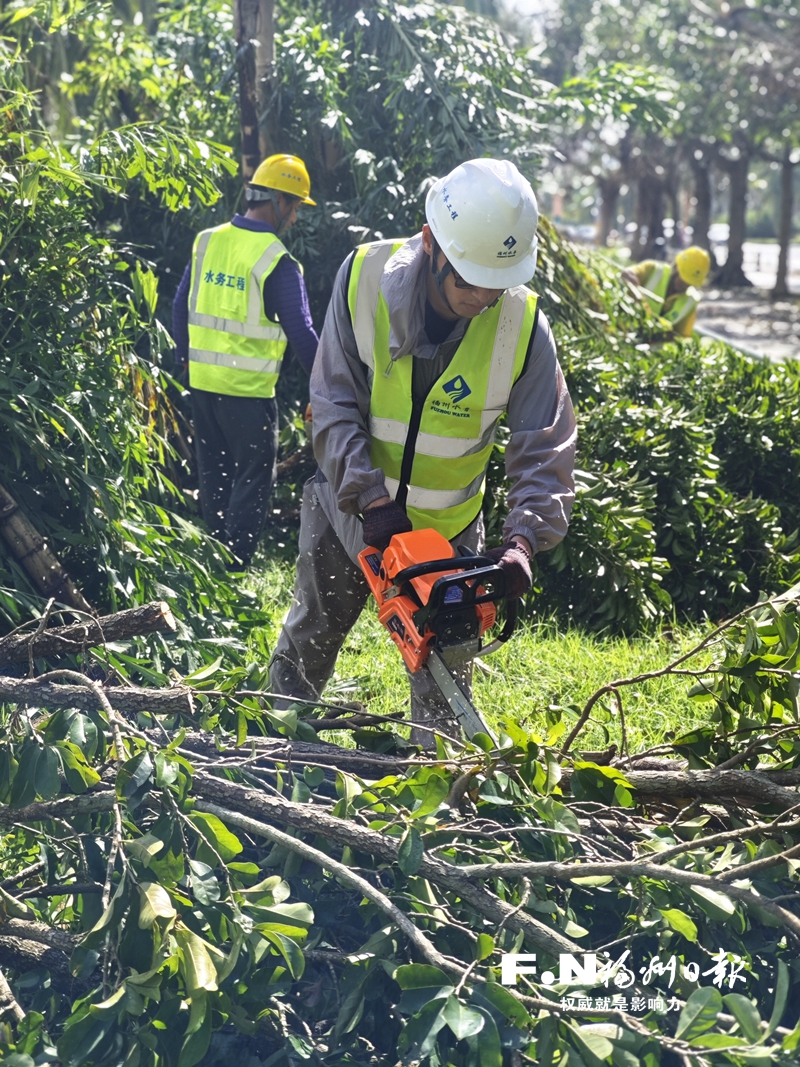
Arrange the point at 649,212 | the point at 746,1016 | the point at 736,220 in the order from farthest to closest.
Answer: the point at 649,212 → the point at 736,220 → the point at 746,1016

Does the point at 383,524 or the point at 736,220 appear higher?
the point at 736,220

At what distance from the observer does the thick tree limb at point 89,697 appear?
98.1 inches

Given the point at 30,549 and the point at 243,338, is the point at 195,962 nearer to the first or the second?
the point at 30,549

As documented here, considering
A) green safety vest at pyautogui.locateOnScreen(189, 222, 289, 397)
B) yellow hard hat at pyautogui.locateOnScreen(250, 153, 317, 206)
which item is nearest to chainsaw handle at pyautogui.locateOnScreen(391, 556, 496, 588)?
green safety vest at pyautogui.locateOnScreen(189, 222, 289, 397)

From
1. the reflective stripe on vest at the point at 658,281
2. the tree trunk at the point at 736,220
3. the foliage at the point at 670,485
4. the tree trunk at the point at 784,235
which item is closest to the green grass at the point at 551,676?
the foliage at the point at 670,485

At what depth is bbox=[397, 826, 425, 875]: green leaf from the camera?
6.73ft

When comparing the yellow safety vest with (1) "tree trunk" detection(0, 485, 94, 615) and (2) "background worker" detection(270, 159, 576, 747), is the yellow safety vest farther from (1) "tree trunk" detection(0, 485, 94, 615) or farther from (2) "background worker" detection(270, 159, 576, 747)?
(1) "tree trunk" detection(0, 485, 94, 615)

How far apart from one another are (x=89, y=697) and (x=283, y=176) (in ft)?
12.8

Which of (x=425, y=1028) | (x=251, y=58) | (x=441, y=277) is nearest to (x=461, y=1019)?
(x=425, y=1028)

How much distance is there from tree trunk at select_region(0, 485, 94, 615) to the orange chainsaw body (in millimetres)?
1211

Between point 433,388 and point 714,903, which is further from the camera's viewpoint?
point 433,388

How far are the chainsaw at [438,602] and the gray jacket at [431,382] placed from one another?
235 mm

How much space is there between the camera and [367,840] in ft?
7.14

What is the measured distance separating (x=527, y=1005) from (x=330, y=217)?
18.9 ft
